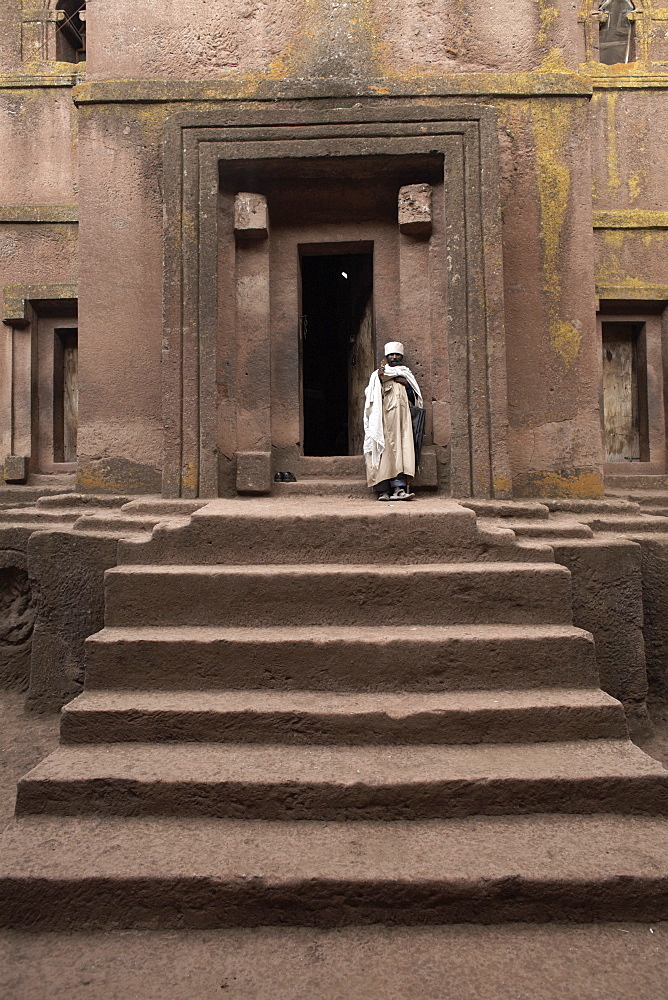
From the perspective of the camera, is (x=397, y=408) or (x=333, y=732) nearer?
(x=333, y=732)

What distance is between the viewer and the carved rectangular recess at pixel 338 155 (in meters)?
5.18

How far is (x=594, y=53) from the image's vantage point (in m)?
9.29

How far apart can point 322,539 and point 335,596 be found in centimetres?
47

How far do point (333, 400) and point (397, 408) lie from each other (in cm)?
664

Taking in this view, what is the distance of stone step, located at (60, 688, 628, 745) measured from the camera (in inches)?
114

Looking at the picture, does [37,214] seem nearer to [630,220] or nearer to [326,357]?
[326,357]

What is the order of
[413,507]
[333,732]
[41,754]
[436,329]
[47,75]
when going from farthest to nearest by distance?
1. [47,75]
2. [436,329]
3. [413,507]
4. [41,754]
5. [333,732]

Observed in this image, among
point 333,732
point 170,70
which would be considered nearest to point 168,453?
point 333,732

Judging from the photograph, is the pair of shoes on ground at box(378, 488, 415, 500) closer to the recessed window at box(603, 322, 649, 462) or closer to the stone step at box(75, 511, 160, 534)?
the stone step at box(75, 511, 160, 534)

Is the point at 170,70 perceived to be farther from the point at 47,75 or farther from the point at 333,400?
the point at 333,400

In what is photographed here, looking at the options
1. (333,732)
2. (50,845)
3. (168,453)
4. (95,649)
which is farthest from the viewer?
(168,453)

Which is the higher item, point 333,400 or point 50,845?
point 333,400

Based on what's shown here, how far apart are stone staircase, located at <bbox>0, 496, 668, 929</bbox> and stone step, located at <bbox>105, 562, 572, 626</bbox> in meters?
0.01

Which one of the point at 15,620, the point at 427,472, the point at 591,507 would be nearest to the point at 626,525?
the point at 591,507
